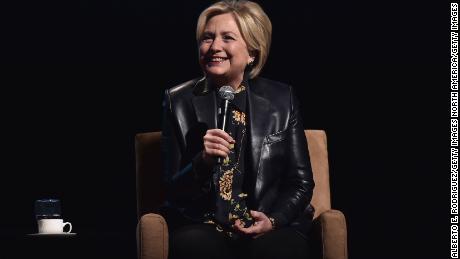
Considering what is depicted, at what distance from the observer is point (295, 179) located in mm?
2584

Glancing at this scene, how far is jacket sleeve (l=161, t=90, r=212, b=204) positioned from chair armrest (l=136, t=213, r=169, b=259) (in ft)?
0.43

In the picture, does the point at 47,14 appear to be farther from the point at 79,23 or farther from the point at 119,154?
the point at 119,154

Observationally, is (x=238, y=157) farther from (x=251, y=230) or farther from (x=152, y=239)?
(x=152, y=239)

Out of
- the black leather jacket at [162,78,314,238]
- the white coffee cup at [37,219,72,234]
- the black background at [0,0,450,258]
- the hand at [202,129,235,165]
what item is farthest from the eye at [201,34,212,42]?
the black background at [0,0,450,258]

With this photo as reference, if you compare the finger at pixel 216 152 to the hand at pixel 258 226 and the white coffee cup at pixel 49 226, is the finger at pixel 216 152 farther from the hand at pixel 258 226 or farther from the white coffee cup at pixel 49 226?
the white coffee cup at pixel 49 226

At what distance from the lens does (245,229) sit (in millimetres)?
2326

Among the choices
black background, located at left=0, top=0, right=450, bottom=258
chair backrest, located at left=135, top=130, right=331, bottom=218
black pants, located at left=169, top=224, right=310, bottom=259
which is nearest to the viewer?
black pants, located at left=169, top=224, right=310, bottom=259

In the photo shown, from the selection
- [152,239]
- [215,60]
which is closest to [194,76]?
[215,60]

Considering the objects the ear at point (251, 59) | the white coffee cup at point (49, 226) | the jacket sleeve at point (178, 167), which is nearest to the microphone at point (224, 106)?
the jacket sleeve at point (178, 167)

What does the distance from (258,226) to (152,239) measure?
327 mm

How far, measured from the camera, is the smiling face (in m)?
2.50

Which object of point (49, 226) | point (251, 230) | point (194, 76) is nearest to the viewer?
point (251, 230)

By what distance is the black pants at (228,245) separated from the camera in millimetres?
2293

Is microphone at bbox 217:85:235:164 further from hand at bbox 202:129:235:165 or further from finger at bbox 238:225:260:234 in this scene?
finger at bbox 238:225:260:234
